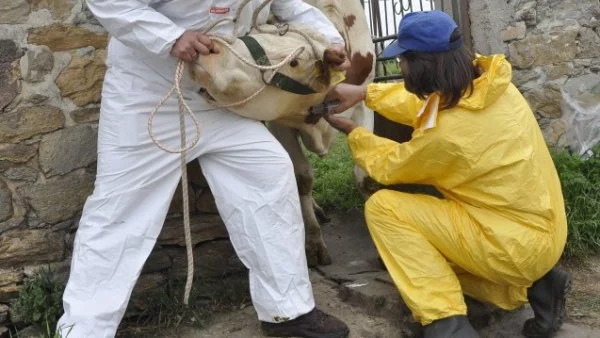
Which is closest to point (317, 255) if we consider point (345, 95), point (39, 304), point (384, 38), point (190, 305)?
point (190, 305)

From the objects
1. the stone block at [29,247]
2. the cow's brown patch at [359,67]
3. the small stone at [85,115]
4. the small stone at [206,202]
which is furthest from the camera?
the cow's brown patch at [359,67]

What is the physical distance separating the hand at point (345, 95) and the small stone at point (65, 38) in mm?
1022

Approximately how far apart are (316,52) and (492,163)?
31.3 inches

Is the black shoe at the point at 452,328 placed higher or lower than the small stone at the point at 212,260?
lower

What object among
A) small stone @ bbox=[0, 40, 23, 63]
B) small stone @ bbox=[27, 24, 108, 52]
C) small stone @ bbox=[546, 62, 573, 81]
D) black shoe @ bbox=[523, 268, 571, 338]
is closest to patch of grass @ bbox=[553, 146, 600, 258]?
small stone @ bbox=[546, 62, 573, 81]

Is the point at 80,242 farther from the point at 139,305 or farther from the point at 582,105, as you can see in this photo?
the point at 582,105

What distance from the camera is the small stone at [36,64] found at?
3350mm

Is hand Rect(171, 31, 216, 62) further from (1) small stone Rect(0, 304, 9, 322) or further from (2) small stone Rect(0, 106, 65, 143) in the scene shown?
(1) small stone Rect(0, 304, 9, 322)

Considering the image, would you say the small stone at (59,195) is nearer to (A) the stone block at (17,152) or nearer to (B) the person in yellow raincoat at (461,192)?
(A) the stone block at (17,152)

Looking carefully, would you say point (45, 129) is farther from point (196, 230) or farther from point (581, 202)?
point (581, 202)

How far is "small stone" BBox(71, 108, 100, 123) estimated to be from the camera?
3479 millimetres

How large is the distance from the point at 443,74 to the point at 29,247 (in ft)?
6.11

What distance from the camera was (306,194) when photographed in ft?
14.7

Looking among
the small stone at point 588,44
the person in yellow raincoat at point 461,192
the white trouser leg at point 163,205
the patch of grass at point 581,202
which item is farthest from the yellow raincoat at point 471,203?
the small stone at point 588,44
